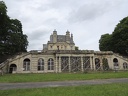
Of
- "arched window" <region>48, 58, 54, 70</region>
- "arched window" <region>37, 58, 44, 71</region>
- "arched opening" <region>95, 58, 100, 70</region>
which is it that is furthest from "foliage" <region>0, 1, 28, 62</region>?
"arched opening" <region>95, 58, 100, 70</region>

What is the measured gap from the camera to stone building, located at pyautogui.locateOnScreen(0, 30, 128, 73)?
41.8 metres

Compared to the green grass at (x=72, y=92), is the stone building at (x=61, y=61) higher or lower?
higher

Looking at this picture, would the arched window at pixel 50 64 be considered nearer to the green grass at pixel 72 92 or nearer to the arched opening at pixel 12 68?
the arched opening at pixel 12 68

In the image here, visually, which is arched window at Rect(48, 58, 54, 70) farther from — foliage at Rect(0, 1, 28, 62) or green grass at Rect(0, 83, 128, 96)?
green grass at Rect(0, 83, 128, 96)

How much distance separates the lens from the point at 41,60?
4334 centimetres

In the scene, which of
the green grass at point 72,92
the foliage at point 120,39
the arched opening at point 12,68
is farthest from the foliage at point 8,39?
the green grass at point 72,92

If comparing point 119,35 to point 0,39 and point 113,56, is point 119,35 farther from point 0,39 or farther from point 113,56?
point 0,39

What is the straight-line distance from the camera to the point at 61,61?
4341 centimetres

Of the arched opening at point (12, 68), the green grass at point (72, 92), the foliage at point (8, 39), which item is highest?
the foliage at point (8, 39)

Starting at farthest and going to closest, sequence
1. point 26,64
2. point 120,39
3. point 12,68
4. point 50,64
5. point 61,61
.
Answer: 1. point 120,39
2. point 50,64
3. point 61,61
4. point 26,64
5. point 12,68

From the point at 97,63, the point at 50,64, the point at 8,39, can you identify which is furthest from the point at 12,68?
the point at 97,63

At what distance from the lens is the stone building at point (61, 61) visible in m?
41.8

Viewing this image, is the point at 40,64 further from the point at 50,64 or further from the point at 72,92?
the point at 72,92

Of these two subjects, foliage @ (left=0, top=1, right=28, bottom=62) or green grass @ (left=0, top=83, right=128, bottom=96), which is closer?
green grass @ (left=0, top=83, right=128, bottom=96)
